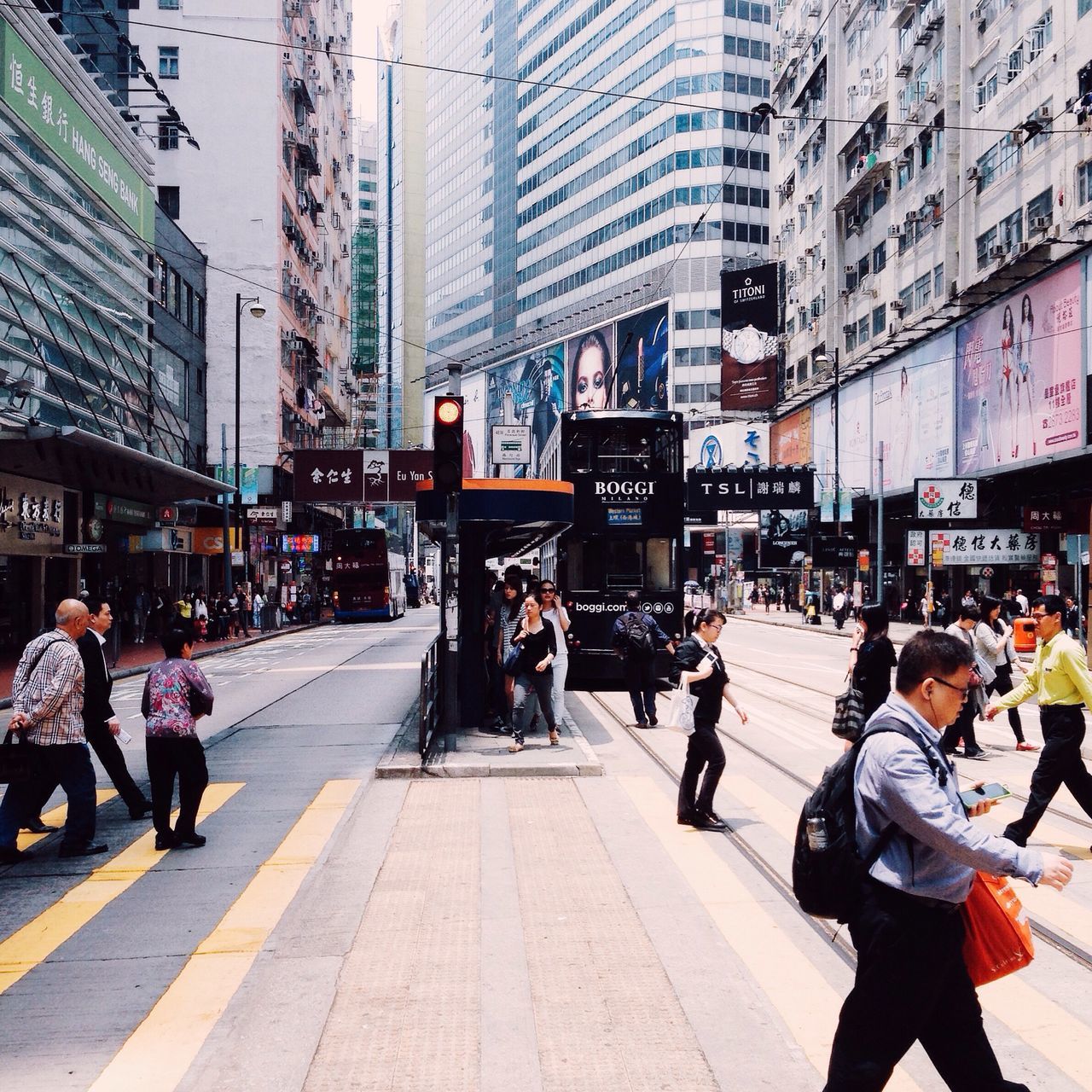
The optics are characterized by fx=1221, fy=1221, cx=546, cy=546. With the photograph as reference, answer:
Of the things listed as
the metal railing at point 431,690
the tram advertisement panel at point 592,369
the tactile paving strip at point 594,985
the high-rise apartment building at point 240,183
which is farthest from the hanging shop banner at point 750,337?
the tactile paving strip at point 594,985

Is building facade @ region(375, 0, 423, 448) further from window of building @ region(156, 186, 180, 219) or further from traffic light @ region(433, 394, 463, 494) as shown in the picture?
traffic light @ region(433, 394, 463, 494)

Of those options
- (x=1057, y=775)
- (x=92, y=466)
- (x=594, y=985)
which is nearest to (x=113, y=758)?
(x=594, y=985)

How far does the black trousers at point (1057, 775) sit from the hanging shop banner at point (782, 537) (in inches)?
1967

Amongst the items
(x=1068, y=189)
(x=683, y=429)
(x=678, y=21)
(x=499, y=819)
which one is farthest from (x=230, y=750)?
(x=678, y=21)

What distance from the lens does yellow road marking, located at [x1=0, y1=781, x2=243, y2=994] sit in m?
6.17

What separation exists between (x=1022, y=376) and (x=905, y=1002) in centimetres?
3406

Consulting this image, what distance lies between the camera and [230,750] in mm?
13688

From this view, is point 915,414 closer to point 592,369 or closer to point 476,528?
point 476,528

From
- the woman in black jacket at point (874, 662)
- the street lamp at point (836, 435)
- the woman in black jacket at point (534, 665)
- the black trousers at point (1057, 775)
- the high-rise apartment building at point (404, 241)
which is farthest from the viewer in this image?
the high-rise apartment building at point (404, 241)

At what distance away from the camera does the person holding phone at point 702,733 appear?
29.5ft

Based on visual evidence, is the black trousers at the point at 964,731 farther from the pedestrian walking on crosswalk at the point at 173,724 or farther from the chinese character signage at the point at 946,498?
the chinese character signage at the point at 946,498

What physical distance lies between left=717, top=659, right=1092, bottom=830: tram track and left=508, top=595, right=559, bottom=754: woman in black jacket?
91.5 inches

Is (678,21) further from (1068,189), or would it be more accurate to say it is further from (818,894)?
(818,894)

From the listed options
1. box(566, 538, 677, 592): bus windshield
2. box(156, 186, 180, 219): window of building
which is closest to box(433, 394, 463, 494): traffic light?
box(566, 538, 677, 592): bus windshield
